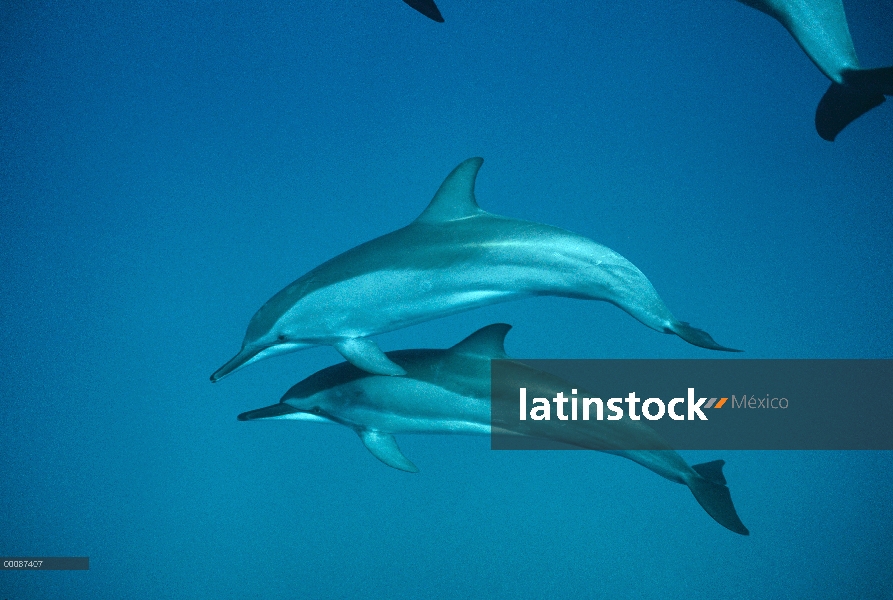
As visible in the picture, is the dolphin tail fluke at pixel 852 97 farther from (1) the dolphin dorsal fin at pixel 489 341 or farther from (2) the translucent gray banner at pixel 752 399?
(2) the translucent gray banner at pixel 752 399

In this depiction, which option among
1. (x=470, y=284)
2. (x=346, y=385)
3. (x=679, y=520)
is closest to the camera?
(x=470, y=284)

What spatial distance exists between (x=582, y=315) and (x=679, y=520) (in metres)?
1.39

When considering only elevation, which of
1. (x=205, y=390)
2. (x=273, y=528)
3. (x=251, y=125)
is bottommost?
(x=273, y=528)

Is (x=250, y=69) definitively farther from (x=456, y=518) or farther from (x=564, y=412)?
(x=456, y=518)

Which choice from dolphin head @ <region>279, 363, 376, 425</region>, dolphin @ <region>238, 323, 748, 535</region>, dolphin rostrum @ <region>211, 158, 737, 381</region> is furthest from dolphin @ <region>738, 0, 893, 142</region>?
dolphin head @ <region>279, 363, 376, 425</region>

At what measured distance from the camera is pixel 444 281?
2.00m

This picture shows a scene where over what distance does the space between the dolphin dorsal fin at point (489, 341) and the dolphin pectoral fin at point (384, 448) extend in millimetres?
512

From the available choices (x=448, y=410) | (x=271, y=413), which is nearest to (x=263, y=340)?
(x=271, y=413)

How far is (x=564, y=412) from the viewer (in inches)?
81.4

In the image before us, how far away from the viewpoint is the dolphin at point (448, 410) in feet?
6.70

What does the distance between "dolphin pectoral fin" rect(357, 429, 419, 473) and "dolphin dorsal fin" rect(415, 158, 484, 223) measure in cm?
91

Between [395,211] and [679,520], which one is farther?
[679,520]

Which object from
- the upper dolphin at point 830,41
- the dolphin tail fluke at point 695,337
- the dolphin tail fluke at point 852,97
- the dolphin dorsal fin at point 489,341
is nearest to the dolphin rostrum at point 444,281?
the dolphin tail fluke at point 695,337

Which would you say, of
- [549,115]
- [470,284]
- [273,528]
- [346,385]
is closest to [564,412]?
[470,284]
